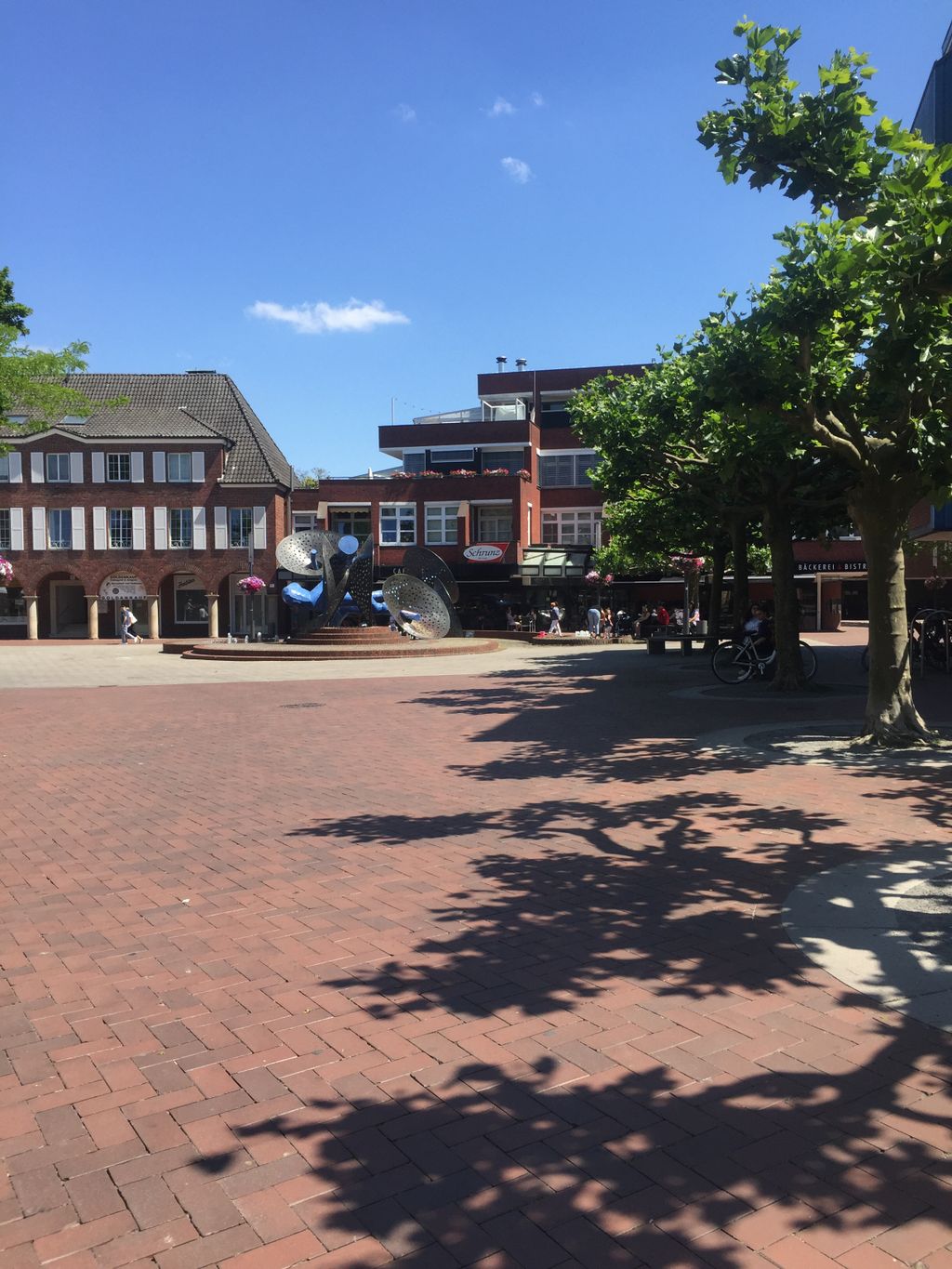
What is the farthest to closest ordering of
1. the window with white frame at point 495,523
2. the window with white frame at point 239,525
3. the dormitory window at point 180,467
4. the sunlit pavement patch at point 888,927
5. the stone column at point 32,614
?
the window with white frame at point 495,523 → the dormitory window at point 180,467 → the window with white frame at point 239,525 → the stone column at point 32,614 → the sunlit pavement patch at point 888,927

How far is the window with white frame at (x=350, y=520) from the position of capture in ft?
169

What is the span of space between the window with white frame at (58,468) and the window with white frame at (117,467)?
2.01m

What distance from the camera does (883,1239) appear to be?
273cm

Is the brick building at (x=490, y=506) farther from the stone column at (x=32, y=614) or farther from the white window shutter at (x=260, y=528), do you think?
the stone column at (x=32, y=614)

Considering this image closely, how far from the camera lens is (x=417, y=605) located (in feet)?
A: 121

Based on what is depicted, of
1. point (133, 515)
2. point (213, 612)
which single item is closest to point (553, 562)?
point (213, 612)

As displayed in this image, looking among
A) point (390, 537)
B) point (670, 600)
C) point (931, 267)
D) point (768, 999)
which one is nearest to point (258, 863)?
point (768, 999)

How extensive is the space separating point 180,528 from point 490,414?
18.9 metres

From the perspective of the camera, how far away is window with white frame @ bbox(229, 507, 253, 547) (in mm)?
49531

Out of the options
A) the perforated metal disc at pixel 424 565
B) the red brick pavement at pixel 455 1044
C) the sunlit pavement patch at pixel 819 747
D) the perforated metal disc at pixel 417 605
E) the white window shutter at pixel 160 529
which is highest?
the white window shutter at pixel 160 529

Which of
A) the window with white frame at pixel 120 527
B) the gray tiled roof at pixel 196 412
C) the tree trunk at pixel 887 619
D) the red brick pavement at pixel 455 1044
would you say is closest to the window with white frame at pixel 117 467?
the gray tiled roof at pixel 196 412

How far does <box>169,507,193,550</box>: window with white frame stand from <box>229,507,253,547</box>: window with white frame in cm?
210

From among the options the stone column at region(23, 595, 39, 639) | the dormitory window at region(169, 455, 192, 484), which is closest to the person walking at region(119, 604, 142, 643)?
the stone column at region(23, 595, 39, 639)

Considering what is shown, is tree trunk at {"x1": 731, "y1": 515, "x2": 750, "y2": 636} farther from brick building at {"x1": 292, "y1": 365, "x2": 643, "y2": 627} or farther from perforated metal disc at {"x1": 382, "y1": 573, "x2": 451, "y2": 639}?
brick building at {"x1": 292, "y1": 365, "x2": 643, "y2": 627}
